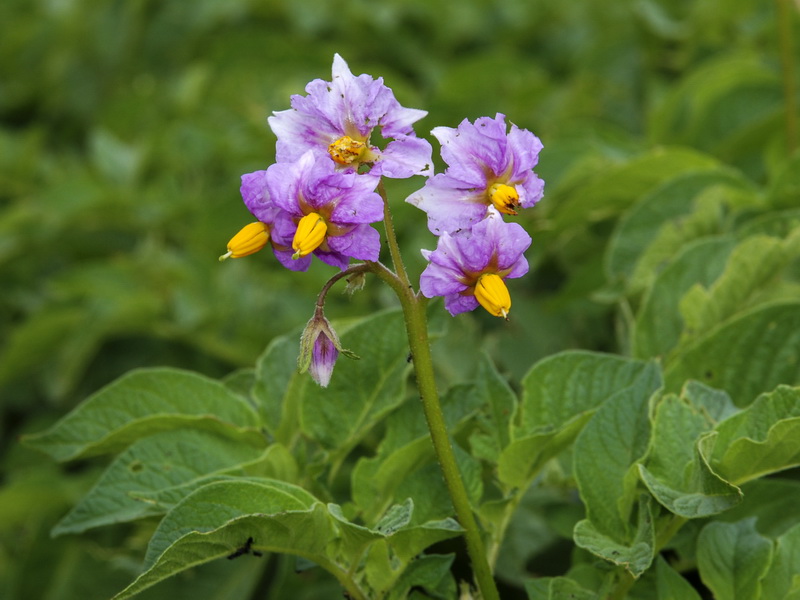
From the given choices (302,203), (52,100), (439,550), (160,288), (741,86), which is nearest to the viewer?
(302,203)

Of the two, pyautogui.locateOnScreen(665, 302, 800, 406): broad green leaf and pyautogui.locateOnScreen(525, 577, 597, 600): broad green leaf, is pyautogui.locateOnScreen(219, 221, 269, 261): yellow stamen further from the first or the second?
pyautogui.locateOnScreen(665, 302, 800, 406): broad green leaf

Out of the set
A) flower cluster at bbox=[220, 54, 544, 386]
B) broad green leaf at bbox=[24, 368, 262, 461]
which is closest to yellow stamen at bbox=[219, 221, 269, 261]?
flower cluster at bbox=[220, 54, 544, 386]

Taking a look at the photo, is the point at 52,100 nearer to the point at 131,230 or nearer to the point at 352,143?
the point at 131,230

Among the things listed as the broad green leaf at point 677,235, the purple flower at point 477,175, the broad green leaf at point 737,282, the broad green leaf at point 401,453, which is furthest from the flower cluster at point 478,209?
the broad green leaf at point 677,235

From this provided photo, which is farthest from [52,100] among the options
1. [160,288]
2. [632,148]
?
[632,148]

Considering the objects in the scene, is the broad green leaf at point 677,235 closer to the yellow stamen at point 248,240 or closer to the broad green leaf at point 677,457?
the broad green leaf at point 677,457

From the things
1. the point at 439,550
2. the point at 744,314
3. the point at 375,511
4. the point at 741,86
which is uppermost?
the point at 741,86

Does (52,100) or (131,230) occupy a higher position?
(52,100)

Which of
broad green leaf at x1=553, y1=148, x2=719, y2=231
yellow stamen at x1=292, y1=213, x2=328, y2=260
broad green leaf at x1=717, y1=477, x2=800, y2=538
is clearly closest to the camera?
yellow stamen at x1=292, y1=213, x2=328, y2=260
